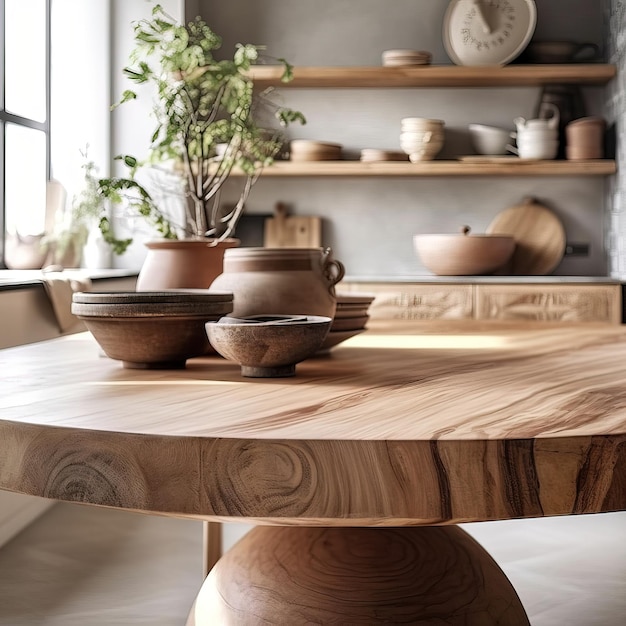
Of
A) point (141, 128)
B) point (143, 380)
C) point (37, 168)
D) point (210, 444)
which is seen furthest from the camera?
point (141, 128)

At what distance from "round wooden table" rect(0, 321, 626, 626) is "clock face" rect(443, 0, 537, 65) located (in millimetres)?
3033

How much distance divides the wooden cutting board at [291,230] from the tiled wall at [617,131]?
Result: 56.3 inches

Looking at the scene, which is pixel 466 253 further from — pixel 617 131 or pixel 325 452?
pixel 325 452

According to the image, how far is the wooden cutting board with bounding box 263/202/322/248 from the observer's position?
4.23m

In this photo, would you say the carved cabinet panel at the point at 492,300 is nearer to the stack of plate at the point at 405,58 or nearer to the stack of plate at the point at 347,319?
the stack of plate at the point at 405,58

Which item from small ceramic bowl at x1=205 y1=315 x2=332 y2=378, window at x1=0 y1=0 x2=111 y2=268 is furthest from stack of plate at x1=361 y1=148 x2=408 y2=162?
small ceramic bowl at x1=205 y1=315 x2=332 y2=378

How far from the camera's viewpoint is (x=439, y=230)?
425cm

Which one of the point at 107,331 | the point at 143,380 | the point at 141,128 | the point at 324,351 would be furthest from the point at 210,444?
the point at 141,128

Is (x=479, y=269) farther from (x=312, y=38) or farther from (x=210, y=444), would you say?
(x=210, y=444)

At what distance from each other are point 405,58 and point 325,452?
11.5ft

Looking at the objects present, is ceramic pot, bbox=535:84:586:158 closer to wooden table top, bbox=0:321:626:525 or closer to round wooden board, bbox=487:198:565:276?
round wooden board, bbox=487:198:565:276

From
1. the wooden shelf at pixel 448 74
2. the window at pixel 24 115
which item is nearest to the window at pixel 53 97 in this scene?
the window at pixel 24 115

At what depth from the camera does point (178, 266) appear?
1.47 meters

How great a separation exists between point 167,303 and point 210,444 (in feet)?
1.40
